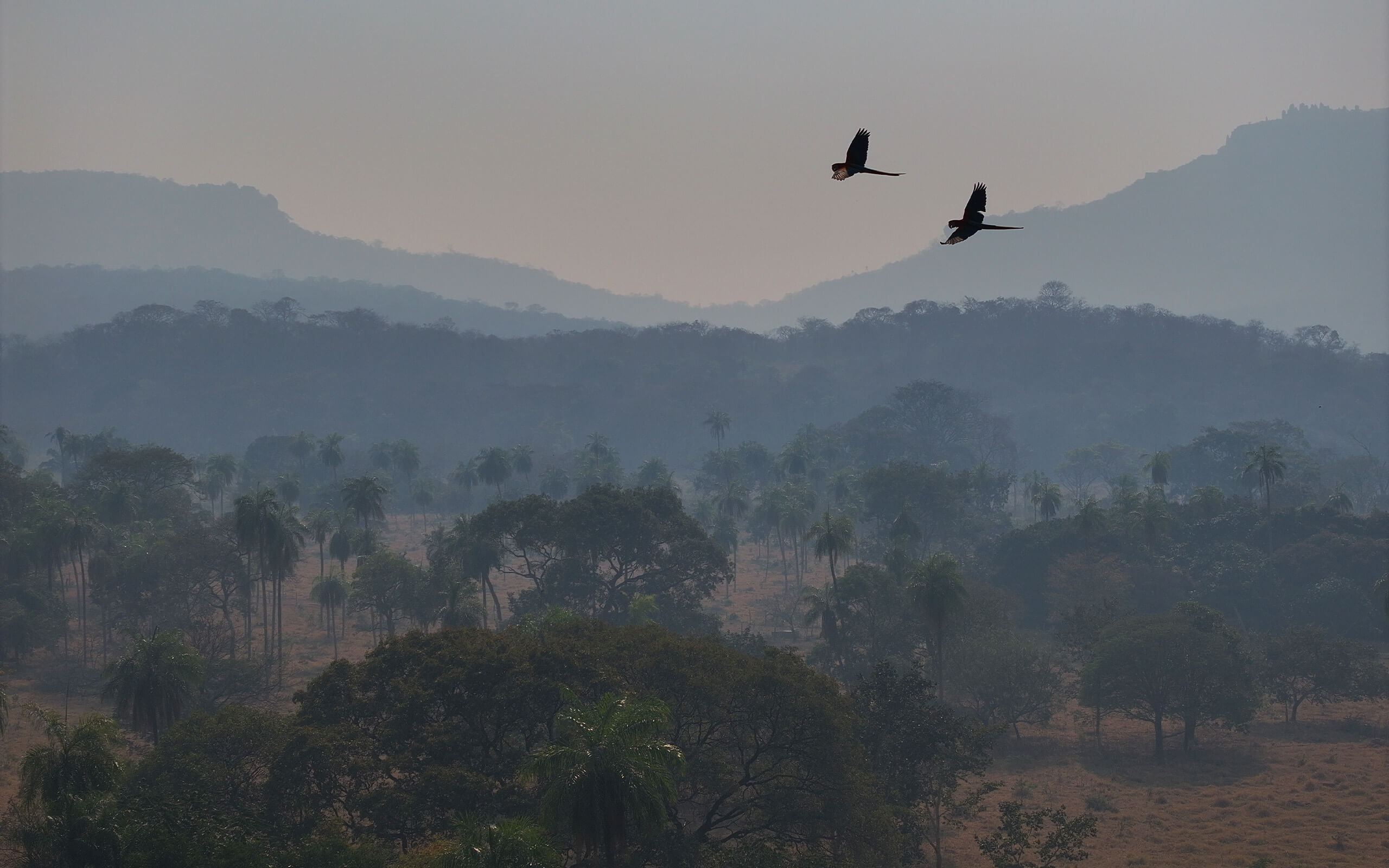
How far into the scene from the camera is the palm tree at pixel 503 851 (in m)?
19.8

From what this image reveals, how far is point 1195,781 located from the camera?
4662 centimetres

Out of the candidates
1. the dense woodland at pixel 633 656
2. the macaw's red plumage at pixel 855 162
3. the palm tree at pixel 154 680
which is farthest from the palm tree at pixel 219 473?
the macaw's red plumage at pixel 855 162

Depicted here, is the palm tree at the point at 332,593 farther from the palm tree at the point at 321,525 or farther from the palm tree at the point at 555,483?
the palm tree at the point at 555,483

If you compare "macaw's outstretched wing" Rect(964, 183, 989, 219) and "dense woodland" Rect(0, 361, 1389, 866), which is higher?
"macaw's outstretched wing" Rect(964, 183, 989, 219)

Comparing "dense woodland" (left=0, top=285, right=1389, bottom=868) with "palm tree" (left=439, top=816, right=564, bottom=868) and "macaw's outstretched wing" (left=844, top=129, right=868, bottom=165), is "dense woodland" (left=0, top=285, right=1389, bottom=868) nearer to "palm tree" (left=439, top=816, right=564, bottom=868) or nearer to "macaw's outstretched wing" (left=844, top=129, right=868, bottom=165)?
"palm tree" (left=439, top=816, right=564, bottom=868)

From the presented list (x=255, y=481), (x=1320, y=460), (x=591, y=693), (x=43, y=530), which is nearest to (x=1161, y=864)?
(x=591, y=693)

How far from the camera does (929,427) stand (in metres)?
170

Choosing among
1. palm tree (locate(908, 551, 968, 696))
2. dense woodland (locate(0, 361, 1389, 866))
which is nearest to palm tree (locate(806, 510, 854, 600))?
dense woodland (locate(0, 361, 1389, 866))

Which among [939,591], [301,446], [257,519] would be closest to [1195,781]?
[939,591]

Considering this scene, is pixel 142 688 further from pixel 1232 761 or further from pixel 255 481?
pixel 255 481

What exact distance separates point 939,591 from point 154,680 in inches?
1530

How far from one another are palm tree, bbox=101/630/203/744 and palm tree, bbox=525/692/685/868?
2145cm

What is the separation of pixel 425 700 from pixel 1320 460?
155975 mm

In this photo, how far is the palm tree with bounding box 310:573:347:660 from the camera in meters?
66.9
